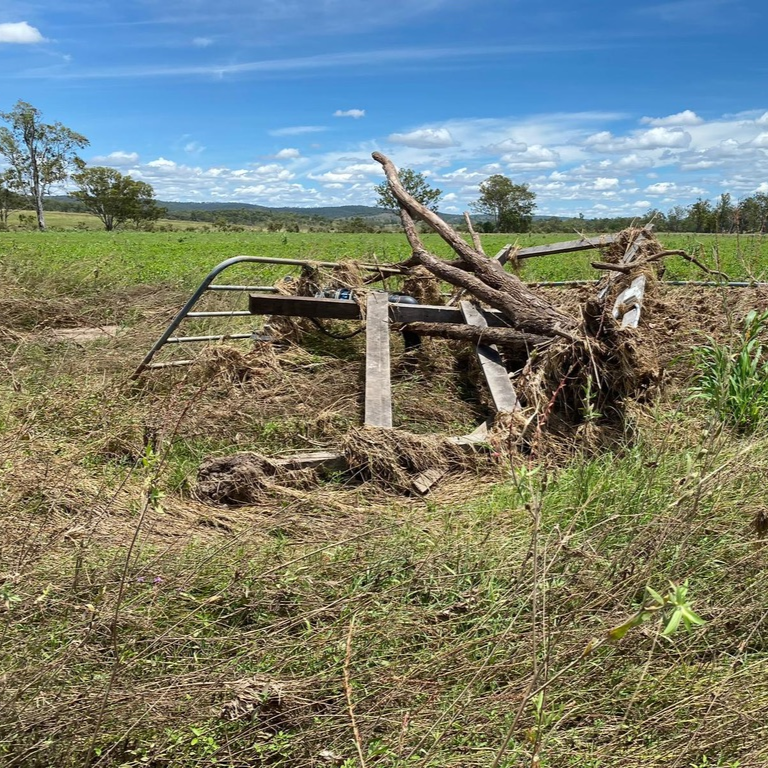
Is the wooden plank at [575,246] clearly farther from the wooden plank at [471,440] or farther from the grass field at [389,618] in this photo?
the wooden plank at [471,440]

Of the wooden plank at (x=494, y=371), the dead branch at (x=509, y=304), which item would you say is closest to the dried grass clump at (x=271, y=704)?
the wooden plank at (x=494, y=371)

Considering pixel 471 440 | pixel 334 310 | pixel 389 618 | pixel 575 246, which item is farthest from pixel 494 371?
pixel 389 618

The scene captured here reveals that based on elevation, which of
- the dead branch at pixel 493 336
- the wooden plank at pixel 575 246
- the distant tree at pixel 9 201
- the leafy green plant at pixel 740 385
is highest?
the distant tree at pixel 9 201

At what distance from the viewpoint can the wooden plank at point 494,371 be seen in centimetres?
543

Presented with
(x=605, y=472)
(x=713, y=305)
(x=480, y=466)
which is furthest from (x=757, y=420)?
(x=713, y=305)

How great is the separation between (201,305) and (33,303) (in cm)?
245

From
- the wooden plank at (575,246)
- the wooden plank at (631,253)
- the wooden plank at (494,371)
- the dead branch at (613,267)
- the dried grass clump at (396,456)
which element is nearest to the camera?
the dried grass clump at (396,456)

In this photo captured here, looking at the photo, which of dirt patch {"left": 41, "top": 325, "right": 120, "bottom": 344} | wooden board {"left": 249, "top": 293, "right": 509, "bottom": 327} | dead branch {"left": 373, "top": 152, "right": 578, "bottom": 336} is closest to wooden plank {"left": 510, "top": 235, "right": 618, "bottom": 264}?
dead branch {"left": 373, "top": 152, "right": 578, "bottom": 336}

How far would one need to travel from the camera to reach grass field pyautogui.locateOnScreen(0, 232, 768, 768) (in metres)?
2.13

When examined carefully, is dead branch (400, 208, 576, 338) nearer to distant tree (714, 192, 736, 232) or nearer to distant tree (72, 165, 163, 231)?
distant tree (714, 192, 736, 232)

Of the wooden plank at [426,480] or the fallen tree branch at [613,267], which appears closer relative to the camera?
the wooden plank at [426,480]

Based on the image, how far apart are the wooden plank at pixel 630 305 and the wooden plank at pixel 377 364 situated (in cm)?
212

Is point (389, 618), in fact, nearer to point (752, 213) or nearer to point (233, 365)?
point (233, 365)

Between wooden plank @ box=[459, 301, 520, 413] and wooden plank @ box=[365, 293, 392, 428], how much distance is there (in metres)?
0.85
